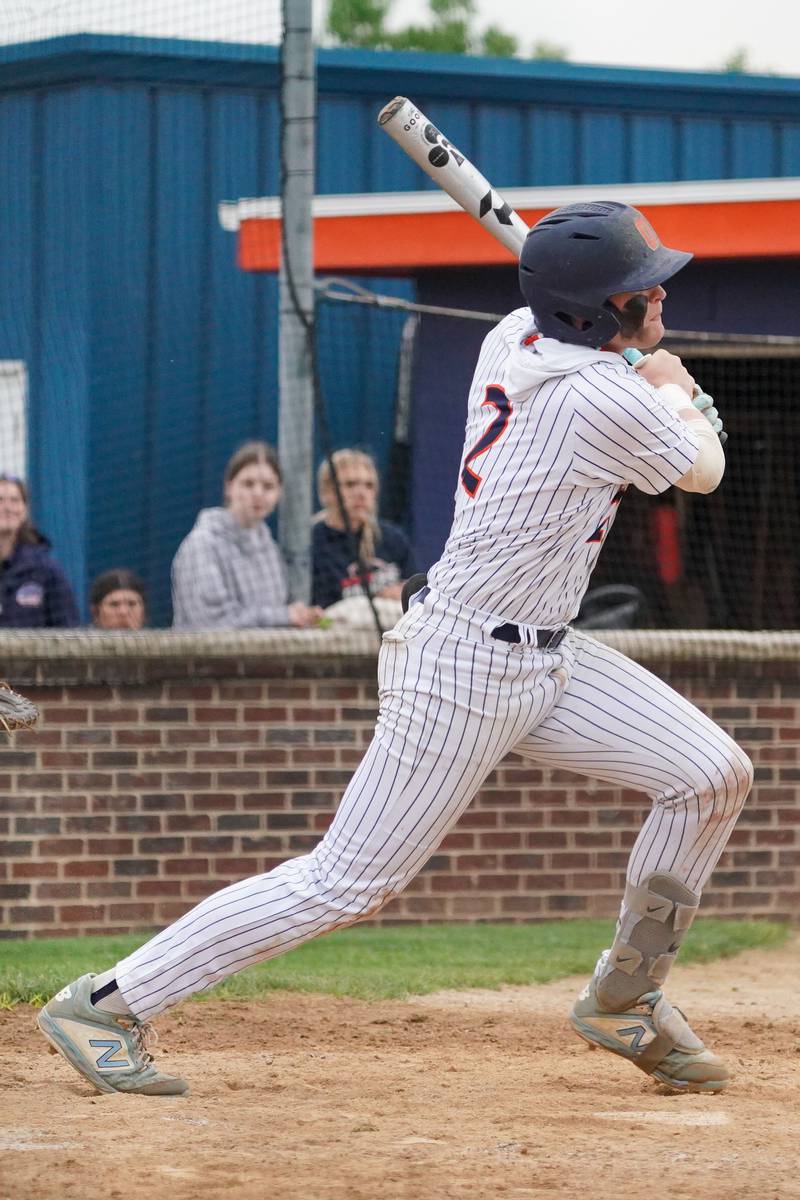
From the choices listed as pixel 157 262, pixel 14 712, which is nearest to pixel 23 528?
pixel 157 262

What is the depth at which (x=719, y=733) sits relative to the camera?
13.4 feet

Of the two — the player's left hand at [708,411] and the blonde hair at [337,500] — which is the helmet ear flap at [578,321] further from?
the blonde hair at [337,500]

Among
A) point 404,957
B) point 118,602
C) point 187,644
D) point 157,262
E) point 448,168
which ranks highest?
point 157,262

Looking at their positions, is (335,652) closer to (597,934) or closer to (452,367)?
(597,934)

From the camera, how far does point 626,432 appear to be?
3770mm

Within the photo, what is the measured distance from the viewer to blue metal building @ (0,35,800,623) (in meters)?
8.77

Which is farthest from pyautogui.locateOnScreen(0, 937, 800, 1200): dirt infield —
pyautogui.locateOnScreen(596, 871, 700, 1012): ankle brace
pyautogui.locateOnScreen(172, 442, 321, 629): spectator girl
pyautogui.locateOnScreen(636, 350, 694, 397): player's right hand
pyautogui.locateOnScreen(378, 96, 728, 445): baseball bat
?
pyautogui.locateOnScreen(172, 442, 321, 629): spectator girl

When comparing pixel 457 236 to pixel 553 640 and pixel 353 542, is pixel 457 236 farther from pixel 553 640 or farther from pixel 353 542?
pixel 553 640

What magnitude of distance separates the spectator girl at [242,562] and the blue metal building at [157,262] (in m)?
0.95

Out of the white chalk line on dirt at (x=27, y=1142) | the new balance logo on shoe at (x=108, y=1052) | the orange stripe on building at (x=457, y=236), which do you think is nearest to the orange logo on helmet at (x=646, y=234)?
the new balance logo on shoe at (x=108, y=1052)

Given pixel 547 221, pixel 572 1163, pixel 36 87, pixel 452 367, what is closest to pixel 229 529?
pixel 452 367

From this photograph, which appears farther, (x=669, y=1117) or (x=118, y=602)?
(x=118, y=602)

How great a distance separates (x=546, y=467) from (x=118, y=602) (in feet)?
13.1

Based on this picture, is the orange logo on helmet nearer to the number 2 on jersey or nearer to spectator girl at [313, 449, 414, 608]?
the number 2 on jersey
